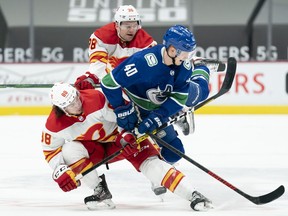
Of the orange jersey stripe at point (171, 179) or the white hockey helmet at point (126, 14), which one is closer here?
the orange jersey stripe at point (171, 179)

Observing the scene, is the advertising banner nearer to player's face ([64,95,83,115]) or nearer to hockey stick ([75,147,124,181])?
hockey stick ([75,147,124,181])

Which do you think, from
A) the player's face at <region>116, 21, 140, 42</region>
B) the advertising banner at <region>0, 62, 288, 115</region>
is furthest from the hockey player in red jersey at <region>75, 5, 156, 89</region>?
the advertising banner at <region>0, 62, 288, 115</region>

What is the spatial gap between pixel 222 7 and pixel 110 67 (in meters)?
5.01

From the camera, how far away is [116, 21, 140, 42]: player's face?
15.9 ft

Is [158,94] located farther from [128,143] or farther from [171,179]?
[171,179]

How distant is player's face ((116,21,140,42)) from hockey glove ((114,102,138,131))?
38.2 inches

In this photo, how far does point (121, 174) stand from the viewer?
526 cm

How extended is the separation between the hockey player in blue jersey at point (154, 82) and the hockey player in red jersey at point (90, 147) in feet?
0.36

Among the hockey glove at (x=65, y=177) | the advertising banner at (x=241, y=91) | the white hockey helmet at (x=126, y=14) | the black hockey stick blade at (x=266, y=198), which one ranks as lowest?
the advertising banner at (x=241, y=91)

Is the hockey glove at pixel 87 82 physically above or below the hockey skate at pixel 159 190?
above

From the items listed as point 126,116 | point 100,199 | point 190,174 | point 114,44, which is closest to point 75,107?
point 126,116

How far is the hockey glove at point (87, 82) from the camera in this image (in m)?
4.49

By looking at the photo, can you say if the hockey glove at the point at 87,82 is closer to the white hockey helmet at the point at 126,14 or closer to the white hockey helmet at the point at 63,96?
the white hockey helmet at the point at 126,14

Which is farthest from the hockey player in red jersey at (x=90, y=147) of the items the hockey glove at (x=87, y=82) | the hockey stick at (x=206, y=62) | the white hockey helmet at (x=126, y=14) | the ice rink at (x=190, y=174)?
the white hockey helmet at (x=126, y=14)
